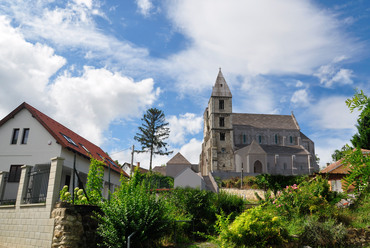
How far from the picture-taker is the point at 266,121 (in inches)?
2539

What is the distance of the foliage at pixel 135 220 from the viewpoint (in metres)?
9.00

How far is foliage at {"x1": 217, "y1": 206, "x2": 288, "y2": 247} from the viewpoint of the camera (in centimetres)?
796

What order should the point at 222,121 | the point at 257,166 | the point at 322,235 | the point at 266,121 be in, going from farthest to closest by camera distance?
the point at 266,121 < the point at 222,121 < the point at 257,166 < the point at 322,235

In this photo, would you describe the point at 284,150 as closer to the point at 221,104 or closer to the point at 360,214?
the point at 221,104

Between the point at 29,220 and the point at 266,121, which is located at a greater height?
the point at 266,121

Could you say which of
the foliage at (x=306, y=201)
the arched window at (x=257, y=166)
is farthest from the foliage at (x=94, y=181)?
the arched window at (x=257, y=166)

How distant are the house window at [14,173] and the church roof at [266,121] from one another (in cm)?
4614

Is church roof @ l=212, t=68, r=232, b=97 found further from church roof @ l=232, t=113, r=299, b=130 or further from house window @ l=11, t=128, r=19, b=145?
house window @ l=11, t=128, r=19, b=145

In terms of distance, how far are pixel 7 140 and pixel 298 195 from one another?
20.6 metres

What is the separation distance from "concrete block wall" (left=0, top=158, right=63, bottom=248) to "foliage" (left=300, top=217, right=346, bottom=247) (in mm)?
8724

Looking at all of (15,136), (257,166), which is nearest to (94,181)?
(15,136)

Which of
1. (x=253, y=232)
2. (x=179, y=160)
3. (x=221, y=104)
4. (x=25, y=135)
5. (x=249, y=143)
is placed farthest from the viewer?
(x=249, y=143)

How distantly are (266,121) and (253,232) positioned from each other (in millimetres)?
58850

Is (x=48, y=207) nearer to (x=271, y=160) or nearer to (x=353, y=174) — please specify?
(x=353, y=174)
